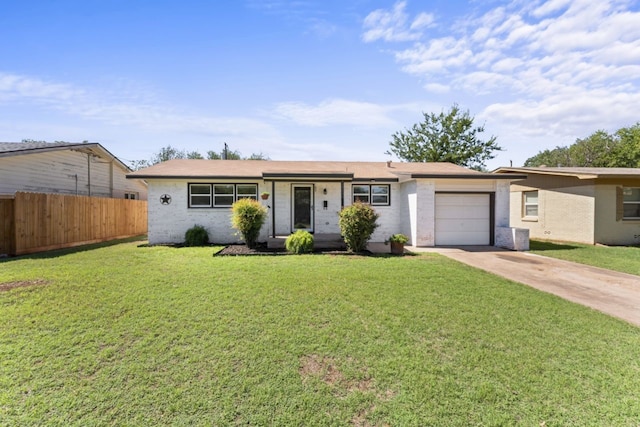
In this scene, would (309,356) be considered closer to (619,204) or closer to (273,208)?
(273,208)

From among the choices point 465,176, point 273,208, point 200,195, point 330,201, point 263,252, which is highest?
point 465,176

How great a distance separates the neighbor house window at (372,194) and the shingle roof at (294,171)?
1.63ft

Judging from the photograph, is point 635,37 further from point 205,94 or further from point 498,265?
point 205,94

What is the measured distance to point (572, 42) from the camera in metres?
10.6

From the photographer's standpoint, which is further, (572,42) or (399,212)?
(399,212)

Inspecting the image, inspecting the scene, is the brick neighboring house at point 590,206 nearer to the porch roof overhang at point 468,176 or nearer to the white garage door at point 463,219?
the porch roof overhang at point 468,176

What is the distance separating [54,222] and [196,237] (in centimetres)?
493

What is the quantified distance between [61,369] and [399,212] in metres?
11.9

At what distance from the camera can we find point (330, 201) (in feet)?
41.9

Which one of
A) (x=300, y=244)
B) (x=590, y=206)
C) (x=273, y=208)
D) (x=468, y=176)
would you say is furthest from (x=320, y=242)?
(x=590, y=206)

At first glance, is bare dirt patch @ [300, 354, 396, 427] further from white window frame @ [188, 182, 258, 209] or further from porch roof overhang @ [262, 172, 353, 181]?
white window frame @ [188, 182, 258, 209]

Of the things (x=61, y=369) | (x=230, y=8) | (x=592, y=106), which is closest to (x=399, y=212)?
(x=230, y=8)

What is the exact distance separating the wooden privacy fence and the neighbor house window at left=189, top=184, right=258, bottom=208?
4.38m

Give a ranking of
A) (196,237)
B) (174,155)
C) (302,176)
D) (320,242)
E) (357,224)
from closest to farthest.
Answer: (357,224) < (320,242) < (302,176) < (196,237) < (174,155)
